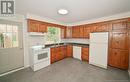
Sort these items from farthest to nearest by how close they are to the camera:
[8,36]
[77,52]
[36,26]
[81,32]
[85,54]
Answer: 1. [81,32]
2. [77,52]
3. [85,54]
4. [36,26]
5. [8,36]

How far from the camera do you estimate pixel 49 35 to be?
4.50 meters

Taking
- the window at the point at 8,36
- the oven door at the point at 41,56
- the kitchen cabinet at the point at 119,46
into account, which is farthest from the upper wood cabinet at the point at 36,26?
the kitchen cabinet at the point at 119,46

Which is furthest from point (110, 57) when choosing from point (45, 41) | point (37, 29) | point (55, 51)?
point (37, 29)

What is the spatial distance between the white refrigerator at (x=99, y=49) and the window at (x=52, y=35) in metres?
2.30

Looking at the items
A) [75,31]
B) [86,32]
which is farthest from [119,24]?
[75,31]

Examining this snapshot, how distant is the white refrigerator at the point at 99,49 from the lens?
318cm

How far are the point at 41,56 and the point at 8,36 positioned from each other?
146 cm

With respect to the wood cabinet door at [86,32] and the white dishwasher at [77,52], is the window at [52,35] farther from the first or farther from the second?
the wood cabinet door at [86,32]

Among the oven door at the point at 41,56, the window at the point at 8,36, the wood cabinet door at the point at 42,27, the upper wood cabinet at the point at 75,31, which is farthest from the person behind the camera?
the upper wood cabinet at the point at 75,31

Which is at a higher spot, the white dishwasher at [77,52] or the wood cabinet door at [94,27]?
the wood cabinet door at [94,27]

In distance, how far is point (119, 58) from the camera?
313 cm

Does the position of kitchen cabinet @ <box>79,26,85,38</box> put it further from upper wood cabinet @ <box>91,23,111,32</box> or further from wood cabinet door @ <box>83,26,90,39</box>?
upper wood cabinet @ <box>91,23,111,32</box>

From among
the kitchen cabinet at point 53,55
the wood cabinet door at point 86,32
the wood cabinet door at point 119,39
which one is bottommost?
the kitchen cabinet at point 53,55

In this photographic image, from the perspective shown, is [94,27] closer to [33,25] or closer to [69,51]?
[69,51]
